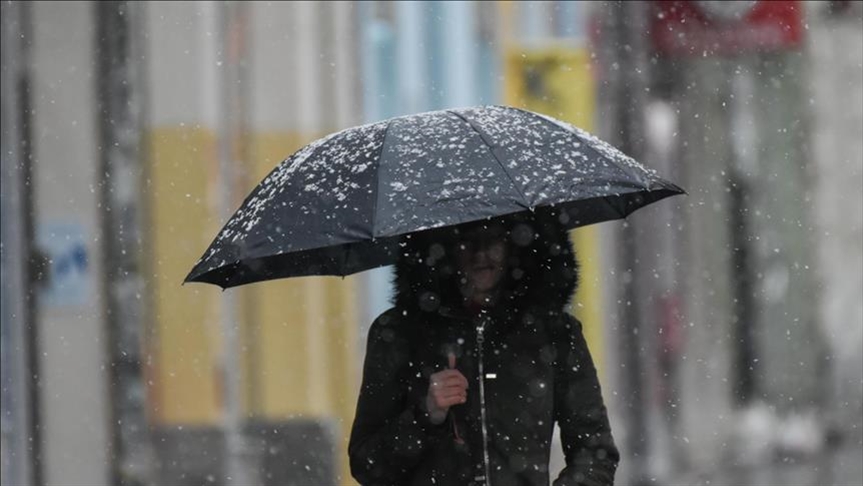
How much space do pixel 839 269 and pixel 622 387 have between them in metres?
2.58

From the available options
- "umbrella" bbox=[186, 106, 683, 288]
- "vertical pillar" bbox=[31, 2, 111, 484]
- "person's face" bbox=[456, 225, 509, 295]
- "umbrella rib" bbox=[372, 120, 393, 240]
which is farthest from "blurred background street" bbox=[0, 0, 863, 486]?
"person's face" bbox=[456, 225, 509, 295]

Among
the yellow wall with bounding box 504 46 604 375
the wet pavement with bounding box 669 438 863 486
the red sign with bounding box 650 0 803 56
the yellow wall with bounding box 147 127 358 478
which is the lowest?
the wet pavement with bounding box 669 438 863 486

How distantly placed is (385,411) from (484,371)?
0.84ft

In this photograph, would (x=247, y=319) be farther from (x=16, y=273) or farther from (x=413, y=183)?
(x=413, y=183)

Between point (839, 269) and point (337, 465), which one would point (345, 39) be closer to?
point (337, 465)

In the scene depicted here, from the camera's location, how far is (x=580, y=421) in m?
4.04

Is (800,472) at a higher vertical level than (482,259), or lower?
lower

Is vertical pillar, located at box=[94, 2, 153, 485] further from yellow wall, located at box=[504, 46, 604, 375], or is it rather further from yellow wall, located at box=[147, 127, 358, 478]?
yellow wall, located at box=[504, 46, 604, 375]

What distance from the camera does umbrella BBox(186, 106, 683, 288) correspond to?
3.88 meters

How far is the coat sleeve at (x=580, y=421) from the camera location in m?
4.03

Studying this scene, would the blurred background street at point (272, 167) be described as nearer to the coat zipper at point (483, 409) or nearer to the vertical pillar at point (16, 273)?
the vertical pillar at point (16, 273)

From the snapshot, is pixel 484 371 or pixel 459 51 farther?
pixel 459 51

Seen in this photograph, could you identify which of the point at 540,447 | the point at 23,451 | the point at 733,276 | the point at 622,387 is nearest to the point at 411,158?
the point at 540,447

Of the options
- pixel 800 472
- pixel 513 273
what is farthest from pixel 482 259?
pixel 800 472
